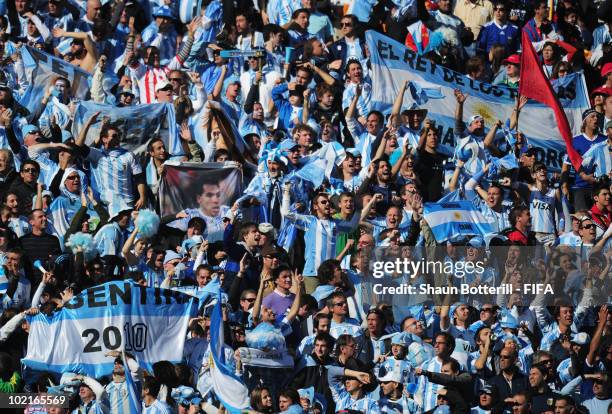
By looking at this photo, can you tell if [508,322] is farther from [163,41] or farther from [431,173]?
[163,41]

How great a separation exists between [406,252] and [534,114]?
341 centimetres

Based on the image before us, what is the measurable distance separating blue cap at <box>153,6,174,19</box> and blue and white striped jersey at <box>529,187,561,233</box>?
4.94 meters

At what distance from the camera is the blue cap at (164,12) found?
25875mm

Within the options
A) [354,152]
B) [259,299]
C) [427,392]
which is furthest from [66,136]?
[427,392]

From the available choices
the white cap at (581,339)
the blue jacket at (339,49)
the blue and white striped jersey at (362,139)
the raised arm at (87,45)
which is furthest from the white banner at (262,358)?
the raised arm at (87,45)

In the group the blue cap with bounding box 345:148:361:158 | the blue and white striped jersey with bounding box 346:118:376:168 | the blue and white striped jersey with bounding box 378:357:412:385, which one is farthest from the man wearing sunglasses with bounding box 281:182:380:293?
the blue and white striped jersey with bounding box 378:357:412:385

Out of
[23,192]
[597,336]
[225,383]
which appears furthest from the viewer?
[23,192]

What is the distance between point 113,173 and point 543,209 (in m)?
4.48

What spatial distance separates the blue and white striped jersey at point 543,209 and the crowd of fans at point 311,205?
1.4 inches

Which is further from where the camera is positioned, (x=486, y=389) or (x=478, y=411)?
(x=486, y=389)

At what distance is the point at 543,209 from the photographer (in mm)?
23469

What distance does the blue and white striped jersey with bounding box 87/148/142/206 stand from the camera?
2356 centimetres

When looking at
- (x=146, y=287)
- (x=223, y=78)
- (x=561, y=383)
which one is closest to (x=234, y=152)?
(x=223, y=78)

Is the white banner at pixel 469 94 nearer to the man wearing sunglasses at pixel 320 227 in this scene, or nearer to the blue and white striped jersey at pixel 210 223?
the man wearing sunglasses at pixel 320 227
